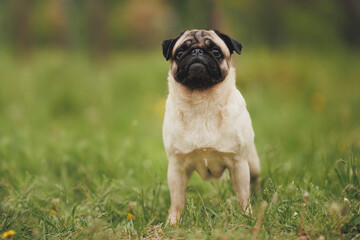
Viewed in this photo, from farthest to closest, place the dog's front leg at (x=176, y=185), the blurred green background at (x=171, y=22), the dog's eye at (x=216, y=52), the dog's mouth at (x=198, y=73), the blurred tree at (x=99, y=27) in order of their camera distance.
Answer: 1. the blurred tree at (x=99, y=27)
2. the blurred green background at (x=171, y=22)
3. the dog's front leg at (x=176, y=185)
4. the dog's eye at (x=216, y=52)
5. the dog's mouth at (x=198, y=73)

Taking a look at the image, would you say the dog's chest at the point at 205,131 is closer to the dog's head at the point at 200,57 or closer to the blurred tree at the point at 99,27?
the dog's head at the point at 200,57

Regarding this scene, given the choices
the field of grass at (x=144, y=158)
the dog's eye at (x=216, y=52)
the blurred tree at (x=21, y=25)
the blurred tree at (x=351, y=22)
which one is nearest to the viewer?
the field of grass at (x=144, y=158)

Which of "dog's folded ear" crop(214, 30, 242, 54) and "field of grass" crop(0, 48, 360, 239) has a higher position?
"dog's folded ear" crop(214, 30, 242, 54)

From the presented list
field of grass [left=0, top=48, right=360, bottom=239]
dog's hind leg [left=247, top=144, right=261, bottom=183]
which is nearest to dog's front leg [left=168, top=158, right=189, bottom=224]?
field of grass [left=0, top=48, right=360, bottom=239]

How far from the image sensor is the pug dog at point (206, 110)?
9.19ft

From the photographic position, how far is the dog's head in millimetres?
2748

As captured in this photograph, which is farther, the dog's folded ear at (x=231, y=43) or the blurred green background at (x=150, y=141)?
the dog's folded ear at (x=231, y=43)

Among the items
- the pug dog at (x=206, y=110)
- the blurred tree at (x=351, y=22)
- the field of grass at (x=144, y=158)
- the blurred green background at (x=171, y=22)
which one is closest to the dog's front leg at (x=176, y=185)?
the pug dog at (x=206, y=110)

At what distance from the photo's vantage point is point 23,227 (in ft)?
8.95

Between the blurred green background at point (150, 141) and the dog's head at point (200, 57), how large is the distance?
0.91m

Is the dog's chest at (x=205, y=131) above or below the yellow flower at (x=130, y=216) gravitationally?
above

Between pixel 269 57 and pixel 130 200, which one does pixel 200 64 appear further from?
pixel 269 57

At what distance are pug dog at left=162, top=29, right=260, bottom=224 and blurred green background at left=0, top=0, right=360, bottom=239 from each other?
0.35m

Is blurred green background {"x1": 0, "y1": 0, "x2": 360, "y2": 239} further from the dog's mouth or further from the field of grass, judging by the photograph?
the dog's mouth
